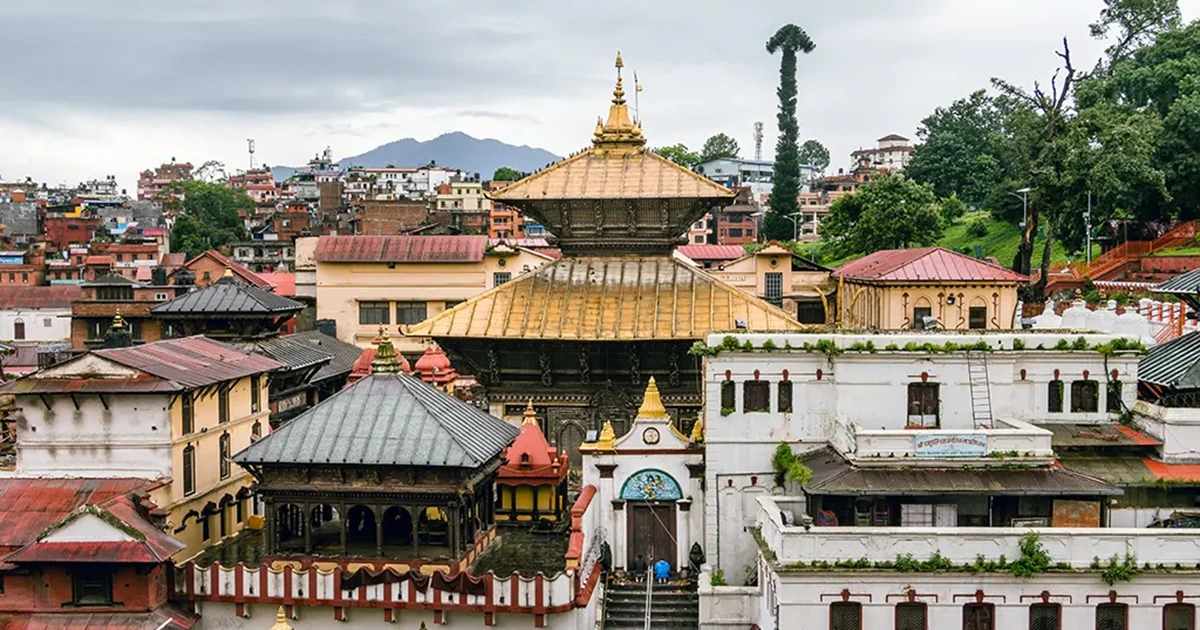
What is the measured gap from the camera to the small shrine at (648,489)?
106 ft

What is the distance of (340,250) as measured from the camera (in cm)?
7181

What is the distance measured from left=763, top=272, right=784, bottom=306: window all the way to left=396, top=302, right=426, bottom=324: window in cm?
2136

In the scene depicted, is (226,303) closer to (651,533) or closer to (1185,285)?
(651,533)

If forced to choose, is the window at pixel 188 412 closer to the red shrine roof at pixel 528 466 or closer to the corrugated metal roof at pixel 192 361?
the corrugated metal roof at pixel 192 361

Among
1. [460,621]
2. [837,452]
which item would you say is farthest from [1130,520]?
[460,621]

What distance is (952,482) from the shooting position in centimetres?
2755

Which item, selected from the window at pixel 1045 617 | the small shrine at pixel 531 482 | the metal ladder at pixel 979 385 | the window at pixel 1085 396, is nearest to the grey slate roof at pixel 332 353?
the small shrine at pixel 531 482

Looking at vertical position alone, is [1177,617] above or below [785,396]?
below

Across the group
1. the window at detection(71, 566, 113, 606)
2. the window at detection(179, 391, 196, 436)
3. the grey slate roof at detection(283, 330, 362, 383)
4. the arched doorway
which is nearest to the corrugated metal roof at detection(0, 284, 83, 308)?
the grey slate roof at detection(283, 330, 362, 383)

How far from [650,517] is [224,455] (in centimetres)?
1348

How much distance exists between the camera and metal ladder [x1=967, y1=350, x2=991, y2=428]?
101ft

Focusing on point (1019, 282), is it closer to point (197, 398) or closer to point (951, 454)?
point (951, 454)

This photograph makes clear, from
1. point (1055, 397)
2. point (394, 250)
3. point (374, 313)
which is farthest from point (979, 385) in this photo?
point (374, 313)

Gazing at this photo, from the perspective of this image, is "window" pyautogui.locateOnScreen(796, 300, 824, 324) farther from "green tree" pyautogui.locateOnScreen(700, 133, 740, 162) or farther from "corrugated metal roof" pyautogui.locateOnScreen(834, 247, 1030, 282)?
"green tree" pyautogui.locateOnScreen(700, 133, 740, 162)
